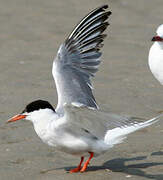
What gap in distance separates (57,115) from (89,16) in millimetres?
1491

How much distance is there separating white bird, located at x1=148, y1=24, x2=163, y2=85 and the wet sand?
1.30 ft

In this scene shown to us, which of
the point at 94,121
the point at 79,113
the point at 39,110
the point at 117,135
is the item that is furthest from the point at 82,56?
the point at 79,113

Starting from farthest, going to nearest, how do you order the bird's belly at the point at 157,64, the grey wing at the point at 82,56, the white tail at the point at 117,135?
the bird's belly at the point at 157,64 < the grey wing at the point at 82,56 < the white tail at the point at 117,135

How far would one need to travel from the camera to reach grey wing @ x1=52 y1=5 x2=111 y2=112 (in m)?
5.90

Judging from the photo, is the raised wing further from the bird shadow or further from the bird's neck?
the bird shadow

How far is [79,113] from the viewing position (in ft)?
15.3

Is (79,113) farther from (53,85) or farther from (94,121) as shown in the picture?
(53,85)

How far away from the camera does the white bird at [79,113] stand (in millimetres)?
4711

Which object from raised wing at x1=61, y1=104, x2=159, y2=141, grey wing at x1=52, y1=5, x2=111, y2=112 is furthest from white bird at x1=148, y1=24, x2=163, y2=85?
raised wing at x1=61, y1=104, x2=159, y2=141

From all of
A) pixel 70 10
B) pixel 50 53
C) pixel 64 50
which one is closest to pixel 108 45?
pixel 50 53

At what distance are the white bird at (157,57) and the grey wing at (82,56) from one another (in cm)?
129

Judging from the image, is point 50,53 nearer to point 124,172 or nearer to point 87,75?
point 87,75

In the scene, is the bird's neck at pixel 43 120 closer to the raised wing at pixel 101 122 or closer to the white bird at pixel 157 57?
the raised wing at pixel 101 122

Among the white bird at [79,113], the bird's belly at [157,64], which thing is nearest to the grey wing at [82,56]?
the white bird at [79,113]
